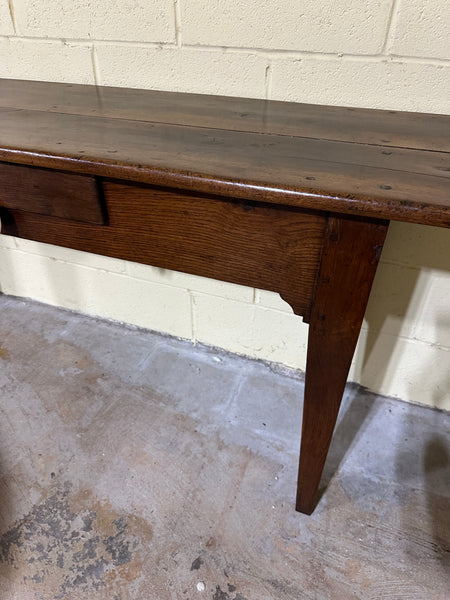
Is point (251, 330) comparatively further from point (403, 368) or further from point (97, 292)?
point (97, 292)

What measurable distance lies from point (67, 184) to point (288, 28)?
592mm

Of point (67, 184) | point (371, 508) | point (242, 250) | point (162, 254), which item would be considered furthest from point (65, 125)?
point (371, 508)

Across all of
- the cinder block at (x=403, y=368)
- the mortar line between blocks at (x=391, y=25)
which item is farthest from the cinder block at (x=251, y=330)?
the mortar line between blocks at (x=391, y=25)

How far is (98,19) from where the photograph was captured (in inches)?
40.0

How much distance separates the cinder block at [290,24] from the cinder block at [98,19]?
6cm

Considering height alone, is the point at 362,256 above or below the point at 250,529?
above

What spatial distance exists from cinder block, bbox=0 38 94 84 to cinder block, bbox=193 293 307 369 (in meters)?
0.70

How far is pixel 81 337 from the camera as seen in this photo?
1493 millimetres

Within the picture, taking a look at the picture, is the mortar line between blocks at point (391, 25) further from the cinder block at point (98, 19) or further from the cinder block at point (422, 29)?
the cinder block at point (98, 19)

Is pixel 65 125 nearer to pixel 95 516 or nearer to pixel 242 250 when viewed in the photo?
pixel 242 250

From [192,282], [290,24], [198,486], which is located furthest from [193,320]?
[290,24]

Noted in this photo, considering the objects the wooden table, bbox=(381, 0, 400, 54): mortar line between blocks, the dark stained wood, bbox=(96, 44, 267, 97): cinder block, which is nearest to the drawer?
the wooden table

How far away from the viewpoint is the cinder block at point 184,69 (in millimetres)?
956

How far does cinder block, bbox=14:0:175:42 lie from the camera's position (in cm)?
97
